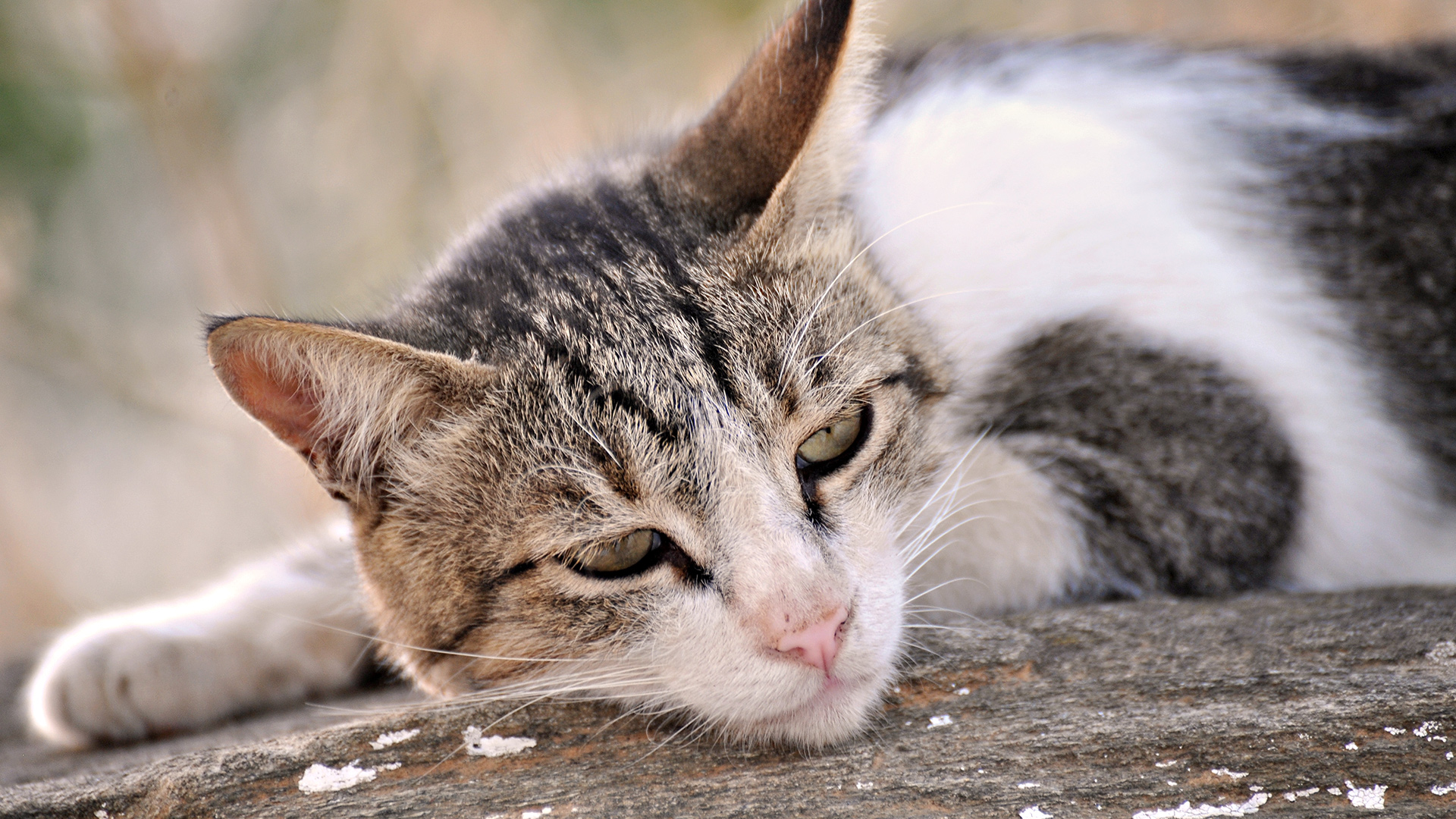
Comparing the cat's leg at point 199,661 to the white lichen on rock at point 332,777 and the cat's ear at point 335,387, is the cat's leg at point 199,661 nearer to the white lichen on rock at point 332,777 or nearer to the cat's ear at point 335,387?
the cat's ear at point 335,387

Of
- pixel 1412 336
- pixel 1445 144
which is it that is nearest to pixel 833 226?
pixel 1412 336

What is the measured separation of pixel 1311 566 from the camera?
213 cm

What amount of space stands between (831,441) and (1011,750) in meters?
0.52

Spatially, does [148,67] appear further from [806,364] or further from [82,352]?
[806,364]

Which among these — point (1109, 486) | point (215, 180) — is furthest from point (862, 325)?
point (215, 180)

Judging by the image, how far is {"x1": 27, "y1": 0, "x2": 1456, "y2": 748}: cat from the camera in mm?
1463

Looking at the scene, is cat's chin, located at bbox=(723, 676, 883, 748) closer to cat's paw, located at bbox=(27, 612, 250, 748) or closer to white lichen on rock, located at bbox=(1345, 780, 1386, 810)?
white lichen on rock, located at bbox=(1345, 780, 1386, 810)

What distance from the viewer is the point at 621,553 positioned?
4.87 ft

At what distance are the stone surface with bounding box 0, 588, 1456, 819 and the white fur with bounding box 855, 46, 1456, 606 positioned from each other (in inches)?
15.4

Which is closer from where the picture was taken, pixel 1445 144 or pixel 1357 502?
pixel 1357 502

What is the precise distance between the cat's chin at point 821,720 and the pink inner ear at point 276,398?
788 millimetres

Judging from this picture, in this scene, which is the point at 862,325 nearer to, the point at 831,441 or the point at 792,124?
the point at 831,441

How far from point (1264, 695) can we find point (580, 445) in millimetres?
1054

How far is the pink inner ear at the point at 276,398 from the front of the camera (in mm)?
1432
